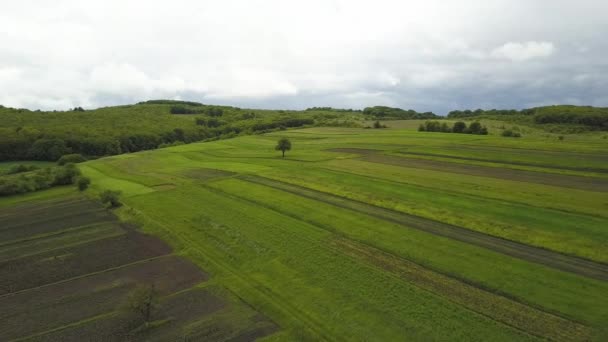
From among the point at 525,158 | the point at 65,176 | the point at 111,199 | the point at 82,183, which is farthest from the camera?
the point at 65,176

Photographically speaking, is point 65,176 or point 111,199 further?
point 65,176

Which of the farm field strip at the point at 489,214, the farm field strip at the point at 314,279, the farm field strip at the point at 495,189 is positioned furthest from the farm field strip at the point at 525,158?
the farm field strip at the point at 314,279

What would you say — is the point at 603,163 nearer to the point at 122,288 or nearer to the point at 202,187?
the point at 202,187

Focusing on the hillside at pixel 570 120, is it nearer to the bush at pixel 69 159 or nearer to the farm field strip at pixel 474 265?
the farm field strip at pixel 474 265

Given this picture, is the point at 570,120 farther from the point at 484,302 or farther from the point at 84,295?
the point at 84,295

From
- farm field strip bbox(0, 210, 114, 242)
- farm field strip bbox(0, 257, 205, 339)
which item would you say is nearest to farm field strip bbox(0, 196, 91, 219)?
farm field strip bbox(0, 210, 114, 242)

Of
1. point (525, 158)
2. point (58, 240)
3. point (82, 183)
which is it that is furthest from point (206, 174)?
point (525, 158)

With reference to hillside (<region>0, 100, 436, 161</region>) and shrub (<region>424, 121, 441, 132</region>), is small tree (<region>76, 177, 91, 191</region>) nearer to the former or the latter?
hillside (<region>0, 100, 436, 161</region>)
